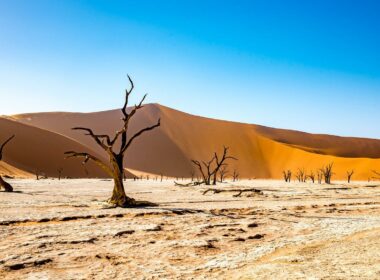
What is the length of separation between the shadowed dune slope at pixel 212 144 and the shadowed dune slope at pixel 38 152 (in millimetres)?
15440

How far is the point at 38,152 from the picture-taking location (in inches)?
2598

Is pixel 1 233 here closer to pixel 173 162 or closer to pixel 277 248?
pixel 277 248

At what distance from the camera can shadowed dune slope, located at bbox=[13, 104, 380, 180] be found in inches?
3438

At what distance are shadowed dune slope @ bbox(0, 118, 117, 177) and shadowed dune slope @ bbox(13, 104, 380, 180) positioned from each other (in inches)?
608

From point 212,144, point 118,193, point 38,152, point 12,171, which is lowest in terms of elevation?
point 12,171

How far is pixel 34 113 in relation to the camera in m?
106

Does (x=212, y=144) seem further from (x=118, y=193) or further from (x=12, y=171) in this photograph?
(x=118, y=193)

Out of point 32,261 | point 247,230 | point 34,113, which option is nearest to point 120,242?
point 32,261

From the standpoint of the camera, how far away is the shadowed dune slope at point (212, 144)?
87.3 m

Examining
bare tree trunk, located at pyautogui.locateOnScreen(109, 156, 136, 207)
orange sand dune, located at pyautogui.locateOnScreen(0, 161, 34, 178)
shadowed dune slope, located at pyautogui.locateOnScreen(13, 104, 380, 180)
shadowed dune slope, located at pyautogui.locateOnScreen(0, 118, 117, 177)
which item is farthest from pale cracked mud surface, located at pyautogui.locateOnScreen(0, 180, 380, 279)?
shadowed dune slope, located at pyautogui.locateOnScreen(13, 104, 380, 180)

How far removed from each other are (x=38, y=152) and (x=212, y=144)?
48.5 metres

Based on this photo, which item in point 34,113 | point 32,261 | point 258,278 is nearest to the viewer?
point 258,278

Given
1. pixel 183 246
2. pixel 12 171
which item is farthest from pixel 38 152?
pixel 183 246

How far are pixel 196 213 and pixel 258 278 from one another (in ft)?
19.7
